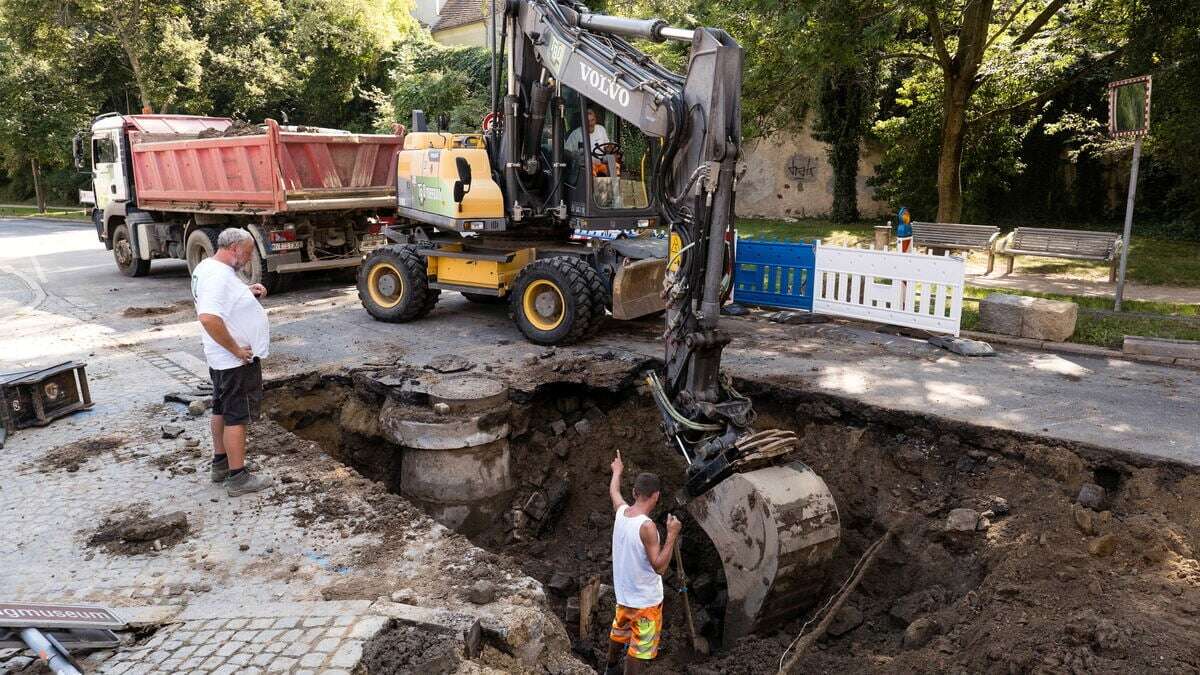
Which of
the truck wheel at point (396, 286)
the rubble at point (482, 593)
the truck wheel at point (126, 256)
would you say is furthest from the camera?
the truck wheel at point (126, 256)

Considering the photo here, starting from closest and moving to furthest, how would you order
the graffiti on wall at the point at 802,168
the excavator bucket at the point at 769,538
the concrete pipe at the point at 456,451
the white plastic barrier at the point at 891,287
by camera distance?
the excavator bucket at the point at 769,538, the concrete pipe at the point at 456,451, the white plastic barrier at the point at 891,287, the graffiti on wall at the point at 802,168

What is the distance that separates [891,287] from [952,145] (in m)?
5.80

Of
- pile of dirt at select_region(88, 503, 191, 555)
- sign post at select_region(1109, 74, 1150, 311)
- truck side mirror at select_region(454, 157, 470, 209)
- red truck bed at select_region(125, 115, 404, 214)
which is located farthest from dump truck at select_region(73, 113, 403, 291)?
sign post at select_region(1109, 74, 1150, 311)

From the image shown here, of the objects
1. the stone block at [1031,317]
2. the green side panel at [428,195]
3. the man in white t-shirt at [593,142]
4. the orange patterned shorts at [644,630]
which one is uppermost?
the man in white t-shirt at [593,142]

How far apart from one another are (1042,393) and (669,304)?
3893 millimetres

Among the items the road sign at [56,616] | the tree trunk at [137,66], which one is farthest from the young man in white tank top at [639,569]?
the tree trunk at [137,66]

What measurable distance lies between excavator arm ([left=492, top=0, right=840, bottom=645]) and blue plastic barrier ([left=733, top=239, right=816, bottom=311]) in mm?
4257

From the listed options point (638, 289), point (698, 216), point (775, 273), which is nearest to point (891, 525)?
point (698, 216)

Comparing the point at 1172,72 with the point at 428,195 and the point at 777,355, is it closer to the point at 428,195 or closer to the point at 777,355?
the point at 777,355

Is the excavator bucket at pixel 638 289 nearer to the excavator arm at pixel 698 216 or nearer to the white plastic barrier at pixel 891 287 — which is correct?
the excavator arm at pixel 698 216

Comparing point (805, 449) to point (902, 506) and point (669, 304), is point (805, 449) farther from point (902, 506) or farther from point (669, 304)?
point (669, 304)

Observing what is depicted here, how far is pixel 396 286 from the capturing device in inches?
433

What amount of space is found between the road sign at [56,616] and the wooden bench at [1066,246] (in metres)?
14.4

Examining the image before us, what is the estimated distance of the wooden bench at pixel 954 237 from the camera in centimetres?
1445
